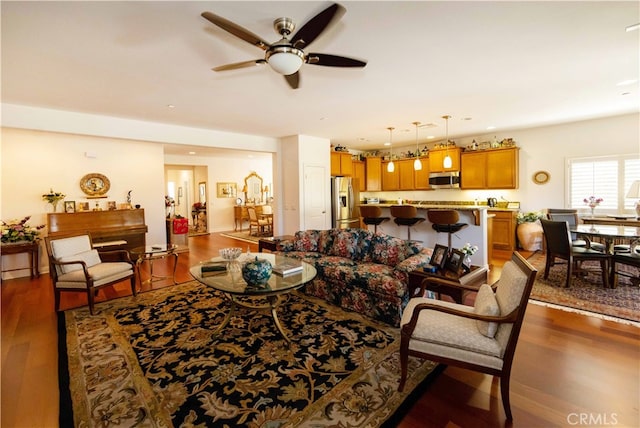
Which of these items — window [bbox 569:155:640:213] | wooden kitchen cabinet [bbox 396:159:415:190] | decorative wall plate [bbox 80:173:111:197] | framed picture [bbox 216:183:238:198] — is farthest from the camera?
framed picture [bbox 216:183:238:198]

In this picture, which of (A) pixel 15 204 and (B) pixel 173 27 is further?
(A) pixel 15 204

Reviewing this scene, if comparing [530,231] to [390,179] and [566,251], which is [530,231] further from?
[390,179]

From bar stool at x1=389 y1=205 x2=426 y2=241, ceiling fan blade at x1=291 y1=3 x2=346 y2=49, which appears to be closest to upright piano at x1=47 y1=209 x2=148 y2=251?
bar stool at x1=389 y1=205 x2=426 y2=241

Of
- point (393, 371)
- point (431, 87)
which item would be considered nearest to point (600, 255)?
point (431, 87)

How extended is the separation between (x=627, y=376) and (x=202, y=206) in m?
10.6

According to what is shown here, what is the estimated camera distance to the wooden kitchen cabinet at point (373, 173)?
8.58 meters

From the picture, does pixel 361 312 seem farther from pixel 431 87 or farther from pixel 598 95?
pixel 598 95

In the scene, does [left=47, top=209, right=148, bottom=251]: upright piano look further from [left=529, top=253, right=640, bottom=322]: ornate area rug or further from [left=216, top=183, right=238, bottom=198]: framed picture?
[left=529, top=253, right=640, bottom=322]: ornate area rug

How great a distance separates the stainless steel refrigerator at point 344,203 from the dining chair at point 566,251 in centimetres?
411

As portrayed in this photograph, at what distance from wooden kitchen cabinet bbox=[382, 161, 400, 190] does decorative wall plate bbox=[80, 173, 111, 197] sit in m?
6.64

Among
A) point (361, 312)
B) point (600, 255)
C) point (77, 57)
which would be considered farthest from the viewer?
point (600, 255)

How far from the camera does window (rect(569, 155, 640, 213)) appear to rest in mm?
5434

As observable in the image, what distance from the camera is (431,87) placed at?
359cm

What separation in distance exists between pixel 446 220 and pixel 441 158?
319cm
